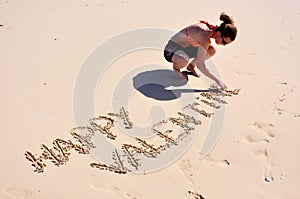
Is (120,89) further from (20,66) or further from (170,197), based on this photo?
(170,197)

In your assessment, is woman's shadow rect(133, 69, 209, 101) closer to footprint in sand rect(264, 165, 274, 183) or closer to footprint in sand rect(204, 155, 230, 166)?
footprint in sand rect(204, 155, 230, 166)

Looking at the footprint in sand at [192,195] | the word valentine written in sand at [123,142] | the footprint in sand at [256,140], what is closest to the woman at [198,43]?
the word valentine written in sand at [123,142]

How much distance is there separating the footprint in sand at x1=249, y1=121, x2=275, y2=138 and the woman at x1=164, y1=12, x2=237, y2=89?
55cm

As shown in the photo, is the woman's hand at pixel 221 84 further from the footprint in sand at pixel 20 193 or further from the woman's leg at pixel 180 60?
the footprint in sand at pixel 20 193

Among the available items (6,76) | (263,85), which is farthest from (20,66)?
(263,85)

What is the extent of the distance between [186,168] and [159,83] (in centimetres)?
114

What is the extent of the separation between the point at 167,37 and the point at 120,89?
122 cm

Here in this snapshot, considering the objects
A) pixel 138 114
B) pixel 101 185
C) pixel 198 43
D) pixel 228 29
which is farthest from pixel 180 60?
pixel 101 185

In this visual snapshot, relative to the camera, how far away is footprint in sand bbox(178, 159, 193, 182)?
8.02 feet

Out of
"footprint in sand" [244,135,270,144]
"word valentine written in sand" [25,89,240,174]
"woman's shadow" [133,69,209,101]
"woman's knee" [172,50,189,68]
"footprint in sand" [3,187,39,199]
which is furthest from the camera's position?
"woman's knee" [172,50,189,68]

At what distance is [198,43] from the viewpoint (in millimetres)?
3383

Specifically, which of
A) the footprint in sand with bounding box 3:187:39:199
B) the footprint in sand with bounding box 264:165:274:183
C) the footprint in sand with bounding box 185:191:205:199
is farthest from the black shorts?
the footprint in sand with bounding box 3:187:39:199

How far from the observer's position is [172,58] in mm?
3570

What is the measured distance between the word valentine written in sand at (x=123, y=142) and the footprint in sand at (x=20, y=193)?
184 millimetres
